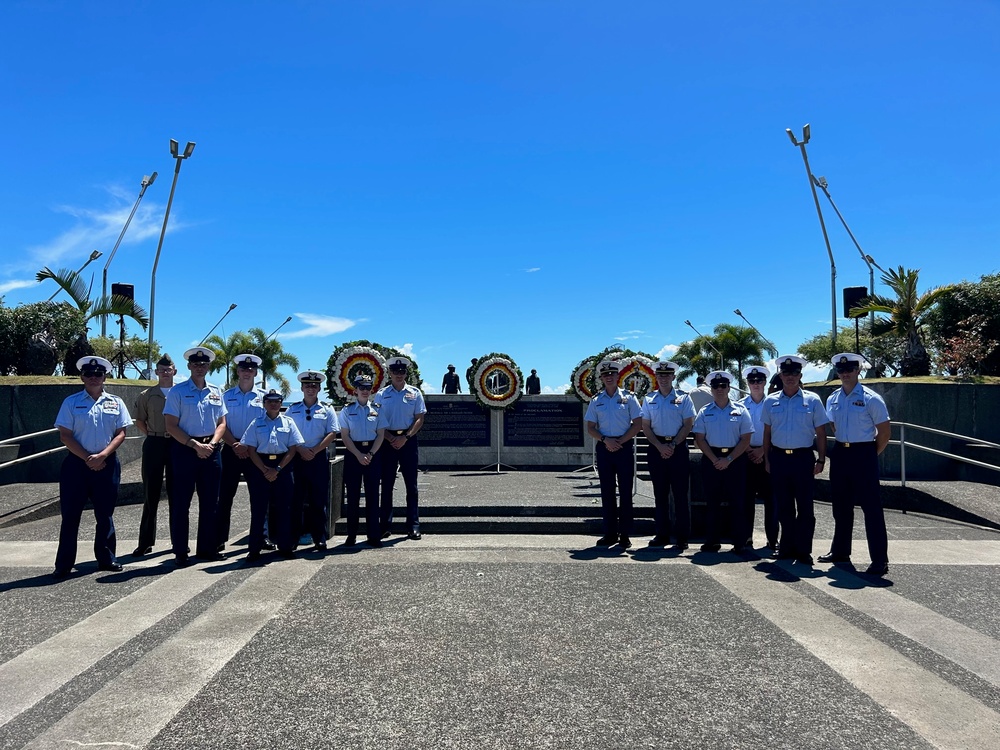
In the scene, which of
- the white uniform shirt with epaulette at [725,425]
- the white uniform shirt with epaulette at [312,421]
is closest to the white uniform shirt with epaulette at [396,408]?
the white uniform shirt with epaulette at [312,421]

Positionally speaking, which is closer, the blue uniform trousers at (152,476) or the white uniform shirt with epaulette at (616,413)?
the blue uniform trousers at (152,476)

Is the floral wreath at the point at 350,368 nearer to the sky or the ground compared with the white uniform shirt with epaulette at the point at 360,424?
nearer to the sky

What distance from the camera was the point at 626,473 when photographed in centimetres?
662

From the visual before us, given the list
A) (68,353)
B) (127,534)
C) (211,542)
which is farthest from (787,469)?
(68,353)

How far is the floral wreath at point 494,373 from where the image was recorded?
15.2 meters

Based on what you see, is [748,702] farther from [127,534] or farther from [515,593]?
[127,534]

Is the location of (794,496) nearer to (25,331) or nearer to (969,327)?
(969,327)

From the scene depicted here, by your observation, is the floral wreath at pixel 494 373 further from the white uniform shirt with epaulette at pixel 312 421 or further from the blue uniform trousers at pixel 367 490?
the white uniform shirt with epaulette at pixel 312 421

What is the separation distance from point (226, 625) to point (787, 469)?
Answer: 4.85 meters

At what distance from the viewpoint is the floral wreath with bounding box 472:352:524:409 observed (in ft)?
50.0

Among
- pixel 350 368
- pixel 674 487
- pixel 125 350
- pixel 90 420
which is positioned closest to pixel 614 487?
pixel 674 487

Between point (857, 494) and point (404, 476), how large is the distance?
4.41 m

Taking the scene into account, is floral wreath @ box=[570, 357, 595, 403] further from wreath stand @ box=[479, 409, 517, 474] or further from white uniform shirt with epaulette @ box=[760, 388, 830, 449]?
white uniform shirt with epaulette @ box=[760, 388, 830, 449]

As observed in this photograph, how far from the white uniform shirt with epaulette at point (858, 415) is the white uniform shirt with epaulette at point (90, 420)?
6376 millimetres
